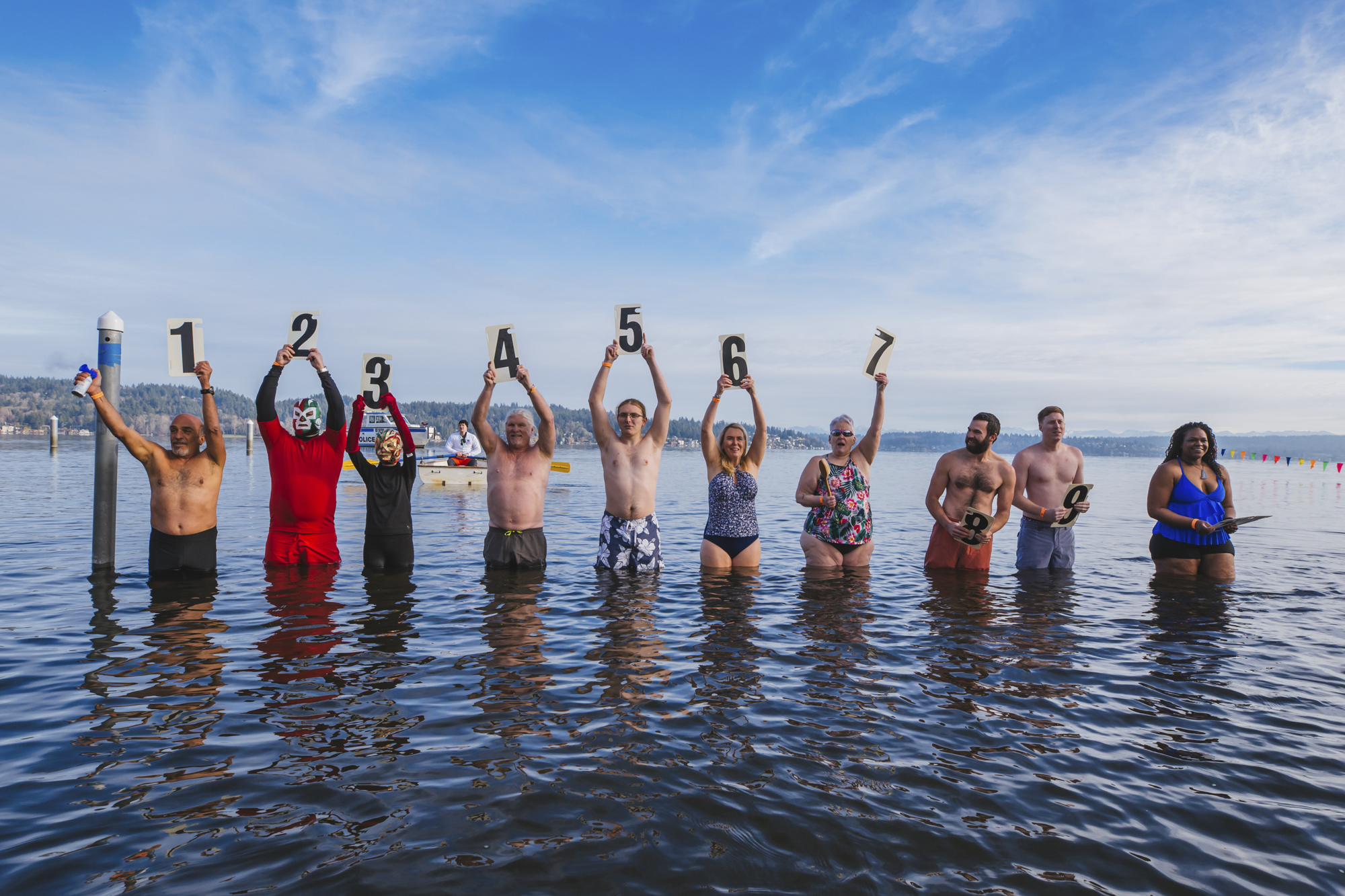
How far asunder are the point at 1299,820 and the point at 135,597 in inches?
432

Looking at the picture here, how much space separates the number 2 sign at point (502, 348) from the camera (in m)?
9.02

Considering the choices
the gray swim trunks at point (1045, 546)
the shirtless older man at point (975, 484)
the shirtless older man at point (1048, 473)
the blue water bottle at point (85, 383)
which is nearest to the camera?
the blue water bottle at point (85, 383)

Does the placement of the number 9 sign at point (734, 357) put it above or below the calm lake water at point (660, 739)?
above

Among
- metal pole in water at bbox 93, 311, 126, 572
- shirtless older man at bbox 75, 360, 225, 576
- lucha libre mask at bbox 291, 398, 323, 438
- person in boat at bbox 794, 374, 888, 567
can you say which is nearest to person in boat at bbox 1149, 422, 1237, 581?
person in boat at bbox 794, 374, 888, 567

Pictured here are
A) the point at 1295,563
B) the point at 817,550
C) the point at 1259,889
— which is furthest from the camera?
the point at 1295,563

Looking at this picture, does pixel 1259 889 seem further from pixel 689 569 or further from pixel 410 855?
pixel 689 569

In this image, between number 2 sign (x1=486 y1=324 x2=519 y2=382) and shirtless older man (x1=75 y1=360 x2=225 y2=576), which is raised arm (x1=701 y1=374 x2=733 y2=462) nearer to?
number 2 sign (x1=486 y1=324 x2=519 y2=382)

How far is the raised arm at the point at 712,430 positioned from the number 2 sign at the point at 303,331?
4.91 meters

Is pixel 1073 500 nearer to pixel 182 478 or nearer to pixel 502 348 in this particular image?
pixel 502 348

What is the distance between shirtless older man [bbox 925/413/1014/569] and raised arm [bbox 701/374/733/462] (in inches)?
115

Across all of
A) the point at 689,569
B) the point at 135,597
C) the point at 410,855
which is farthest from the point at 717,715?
the point at 135,597

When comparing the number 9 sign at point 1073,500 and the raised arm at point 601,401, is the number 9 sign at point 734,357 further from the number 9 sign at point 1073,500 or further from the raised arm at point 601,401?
the number 9 sign at point 1073,500

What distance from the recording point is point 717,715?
5234mm

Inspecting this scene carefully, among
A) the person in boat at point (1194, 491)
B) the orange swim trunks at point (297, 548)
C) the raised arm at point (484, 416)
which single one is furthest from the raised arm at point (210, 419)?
the person in boat at point (1194, 491)
